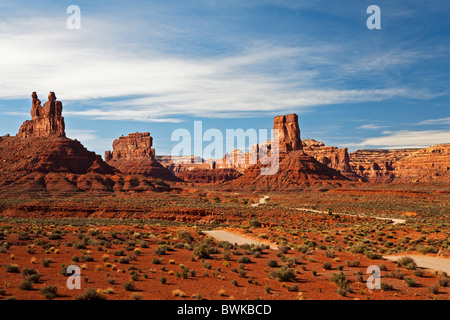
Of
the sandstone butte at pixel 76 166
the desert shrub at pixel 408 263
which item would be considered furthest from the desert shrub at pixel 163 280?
the sandstone butte at pixel 76 166

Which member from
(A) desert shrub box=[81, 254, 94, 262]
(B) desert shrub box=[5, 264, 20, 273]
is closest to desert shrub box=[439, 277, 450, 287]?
(A) desert shrub box=[81, 254, 94, 262]

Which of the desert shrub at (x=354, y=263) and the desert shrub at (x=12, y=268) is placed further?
the desert shrub at (x=354, y=263)

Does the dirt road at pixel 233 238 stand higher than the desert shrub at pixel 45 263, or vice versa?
the desert shrub at pixel 45 263

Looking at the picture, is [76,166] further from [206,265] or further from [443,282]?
[443,282]

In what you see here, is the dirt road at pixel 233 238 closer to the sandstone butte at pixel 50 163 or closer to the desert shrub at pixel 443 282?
the desert shrub at pixel 443 282

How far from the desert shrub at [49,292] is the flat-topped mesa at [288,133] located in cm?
13866

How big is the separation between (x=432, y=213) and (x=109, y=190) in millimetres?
Answer: 82188

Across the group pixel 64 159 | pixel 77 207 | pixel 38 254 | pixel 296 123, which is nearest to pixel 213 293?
pixel 38 254

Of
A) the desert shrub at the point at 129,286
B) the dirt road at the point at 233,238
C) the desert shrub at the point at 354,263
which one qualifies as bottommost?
the dirt road at the point at 233,238

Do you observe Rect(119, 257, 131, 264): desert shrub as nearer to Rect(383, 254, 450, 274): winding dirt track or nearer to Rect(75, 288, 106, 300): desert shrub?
Rect(75, 288, 106, 300): desert shrub

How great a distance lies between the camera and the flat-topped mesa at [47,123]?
5089 inches

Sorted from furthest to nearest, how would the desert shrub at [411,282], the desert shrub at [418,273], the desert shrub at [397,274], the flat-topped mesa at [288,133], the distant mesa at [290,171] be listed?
1. the flat-topped mesa at [288,133]
2. the distant mesa at [290,171]
3. the desert shrub at [418,273]
4. the desert shrub at [397,274]
5. the desert shrub at [411,282]

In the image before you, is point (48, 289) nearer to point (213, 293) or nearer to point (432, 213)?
point (213, 293)
